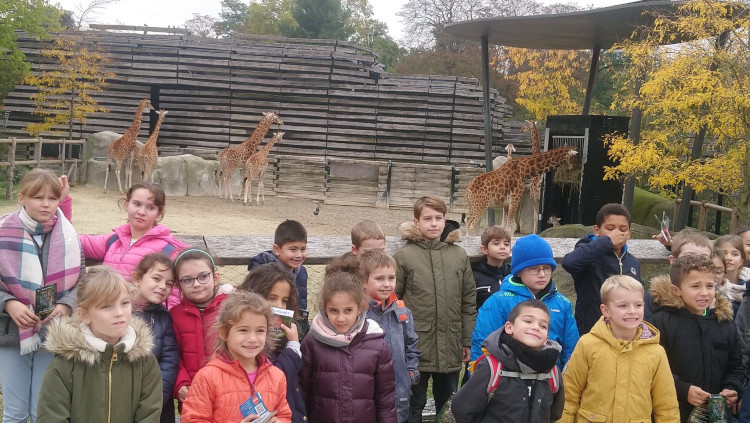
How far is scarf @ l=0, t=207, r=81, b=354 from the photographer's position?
10.1ft

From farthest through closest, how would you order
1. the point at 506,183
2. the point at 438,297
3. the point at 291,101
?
the point at 291,101 < the point at 506,183 < the point at 438,297

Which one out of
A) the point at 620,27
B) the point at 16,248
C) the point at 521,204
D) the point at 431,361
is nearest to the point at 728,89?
the point at 620,27

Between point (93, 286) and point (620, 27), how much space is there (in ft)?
35.2

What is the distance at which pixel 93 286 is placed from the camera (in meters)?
2.61

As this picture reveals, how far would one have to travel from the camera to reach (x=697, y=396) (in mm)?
3350

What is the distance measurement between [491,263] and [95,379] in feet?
8.35

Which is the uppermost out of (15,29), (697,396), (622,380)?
(15,29)

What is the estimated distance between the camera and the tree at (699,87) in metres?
9.03

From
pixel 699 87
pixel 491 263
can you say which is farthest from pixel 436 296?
pixel 699 87

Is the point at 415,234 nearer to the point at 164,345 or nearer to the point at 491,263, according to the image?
the point at 491,263

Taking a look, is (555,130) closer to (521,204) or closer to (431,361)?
(521,204)

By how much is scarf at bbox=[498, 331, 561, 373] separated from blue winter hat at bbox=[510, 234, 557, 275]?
2.21 ft

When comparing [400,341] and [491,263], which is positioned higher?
[491,263]

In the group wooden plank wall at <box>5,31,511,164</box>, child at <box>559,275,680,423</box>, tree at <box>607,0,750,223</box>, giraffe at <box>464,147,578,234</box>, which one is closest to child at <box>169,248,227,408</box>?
child at <box>559,275,680,423</box>
